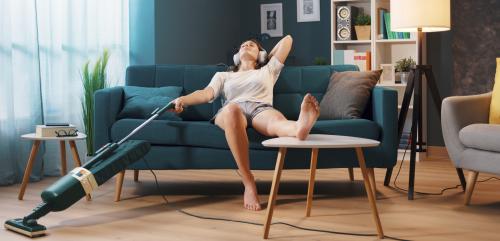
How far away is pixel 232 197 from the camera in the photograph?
13.2 feet

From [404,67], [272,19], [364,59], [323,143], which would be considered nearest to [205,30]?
[272,19]

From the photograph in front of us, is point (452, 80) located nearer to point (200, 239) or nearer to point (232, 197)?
point (232, 197)

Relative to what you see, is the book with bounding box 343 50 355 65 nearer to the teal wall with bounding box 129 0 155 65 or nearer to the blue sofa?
the teal wall with bounding box 129 0 155 65

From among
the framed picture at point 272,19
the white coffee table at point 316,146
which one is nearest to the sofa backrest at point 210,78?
the white coffee table at point 316,146

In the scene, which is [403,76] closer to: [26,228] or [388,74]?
[388,74]

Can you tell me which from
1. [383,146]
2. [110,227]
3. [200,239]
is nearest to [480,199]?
[383,146]

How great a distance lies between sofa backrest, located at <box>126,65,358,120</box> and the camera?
4.37 meters

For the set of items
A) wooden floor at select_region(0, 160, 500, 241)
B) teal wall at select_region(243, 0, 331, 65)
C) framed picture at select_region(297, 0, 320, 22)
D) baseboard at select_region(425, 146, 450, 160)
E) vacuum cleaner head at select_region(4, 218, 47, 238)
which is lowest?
baseboard at select_region(425, 146, 450, 160)

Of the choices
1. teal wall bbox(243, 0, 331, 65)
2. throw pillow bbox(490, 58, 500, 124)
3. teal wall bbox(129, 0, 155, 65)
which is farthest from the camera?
teal wall bbox(243, 0, 331, 65)

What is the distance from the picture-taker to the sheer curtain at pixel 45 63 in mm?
4609

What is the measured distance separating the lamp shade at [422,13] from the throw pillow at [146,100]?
4.70ft

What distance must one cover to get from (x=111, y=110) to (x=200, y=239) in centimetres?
135

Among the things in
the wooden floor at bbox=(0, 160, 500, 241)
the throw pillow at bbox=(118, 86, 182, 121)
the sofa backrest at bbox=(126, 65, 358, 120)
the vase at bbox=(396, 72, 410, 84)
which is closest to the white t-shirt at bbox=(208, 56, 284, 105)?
the sofa backrest at bbox=(126, 65, 358, 120)

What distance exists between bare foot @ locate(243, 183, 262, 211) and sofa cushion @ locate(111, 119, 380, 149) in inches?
10.6
